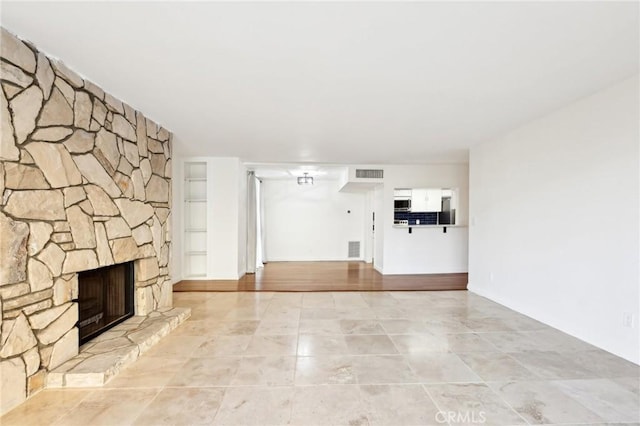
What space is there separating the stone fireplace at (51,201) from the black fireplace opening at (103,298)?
26 cm

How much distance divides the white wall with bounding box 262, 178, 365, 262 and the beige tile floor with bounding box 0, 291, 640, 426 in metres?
4.86

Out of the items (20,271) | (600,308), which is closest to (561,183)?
(600,308)

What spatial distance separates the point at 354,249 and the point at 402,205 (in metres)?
2.56

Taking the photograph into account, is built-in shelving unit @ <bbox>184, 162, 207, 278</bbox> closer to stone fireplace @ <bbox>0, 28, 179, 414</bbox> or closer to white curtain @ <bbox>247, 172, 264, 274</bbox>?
white curtain @ <bbox>247, 172, 264, 274</bbox>

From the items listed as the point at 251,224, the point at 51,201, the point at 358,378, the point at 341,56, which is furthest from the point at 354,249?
the point at 51,201

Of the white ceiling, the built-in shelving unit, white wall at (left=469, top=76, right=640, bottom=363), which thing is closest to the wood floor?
the built-in shelving unit

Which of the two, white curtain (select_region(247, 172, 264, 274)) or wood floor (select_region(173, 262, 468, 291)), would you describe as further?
white curtain (select_region(247, 172, 264, 274))

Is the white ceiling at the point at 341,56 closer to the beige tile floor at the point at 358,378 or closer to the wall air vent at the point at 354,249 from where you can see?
the beige tile floor at the point at 358,378

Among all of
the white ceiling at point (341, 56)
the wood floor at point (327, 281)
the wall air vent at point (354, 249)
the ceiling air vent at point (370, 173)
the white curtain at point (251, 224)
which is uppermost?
the white ceiling at point (341, 56)

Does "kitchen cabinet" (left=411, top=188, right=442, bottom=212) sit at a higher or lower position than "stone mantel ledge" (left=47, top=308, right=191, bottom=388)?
higher

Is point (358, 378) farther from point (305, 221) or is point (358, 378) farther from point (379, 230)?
point (305, 221)

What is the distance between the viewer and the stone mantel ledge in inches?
83.8

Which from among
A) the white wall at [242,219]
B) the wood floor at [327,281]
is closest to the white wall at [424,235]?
the wood floor at [327,281]

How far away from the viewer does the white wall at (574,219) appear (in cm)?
257
